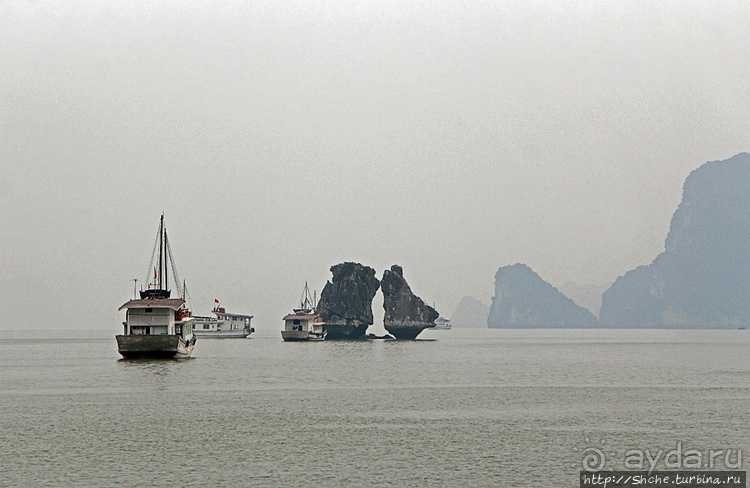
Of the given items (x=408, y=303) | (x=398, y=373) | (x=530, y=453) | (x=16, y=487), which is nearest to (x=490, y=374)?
(x=398, y=373)

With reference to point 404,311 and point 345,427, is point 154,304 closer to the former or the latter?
point 345,427

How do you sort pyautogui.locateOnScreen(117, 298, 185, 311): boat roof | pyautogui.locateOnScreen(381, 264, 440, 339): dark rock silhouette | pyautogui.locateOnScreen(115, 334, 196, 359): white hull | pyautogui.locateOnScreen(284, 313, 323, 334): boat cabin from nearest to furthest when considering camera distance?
1. pyautogui.locateOnScreen(117, 298, 185, 311): boat roof
2. pyautogui.locateOnScreen(115, 334, 196, 359): white hull
3. pyautogui.locateOnScreen(284, 313, 323, 334): boat cabin
4. pyautogui.locateOnScreen(381, 264, 440, 339): dark rock silhouette

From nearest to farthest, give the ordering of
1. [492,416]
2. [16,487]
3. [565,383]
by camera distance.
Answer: [16,487], [492,416], [565,383]

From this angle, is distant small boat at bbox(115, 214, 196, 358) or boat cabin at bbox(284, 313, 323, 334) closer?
distant small boat at bbox(115, 214, 196, 358)

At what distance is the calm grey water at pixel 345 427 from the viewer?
101ft

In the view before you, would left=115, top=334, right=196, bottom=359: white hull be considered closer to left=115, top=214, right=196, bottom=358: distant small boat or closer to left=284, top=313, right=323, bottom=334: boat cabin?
left=115, top=214, right=196, bottom=358: distant small boat

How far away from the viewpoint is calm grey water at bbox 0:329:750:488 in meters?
30.7

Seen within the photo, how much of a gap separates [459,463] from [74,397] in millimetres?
34949

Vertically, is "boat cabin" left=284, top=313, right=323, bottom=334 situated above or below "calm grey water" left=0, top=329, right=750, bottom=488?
above

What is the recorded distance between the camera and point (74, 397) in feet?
184

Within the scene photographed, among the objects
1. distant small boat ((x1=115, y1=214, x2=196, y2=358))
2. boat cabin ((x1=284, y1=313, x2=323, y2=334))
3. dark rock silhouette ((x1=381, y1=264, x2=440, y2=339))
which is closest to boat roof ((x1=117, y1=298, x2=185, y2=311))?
distant small boat ((x1=115, y1=214, x2=196, y2=358))

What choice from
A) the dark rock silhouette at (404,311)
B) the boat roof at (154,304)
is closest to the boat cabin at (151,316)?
the boat roof at (154,304)

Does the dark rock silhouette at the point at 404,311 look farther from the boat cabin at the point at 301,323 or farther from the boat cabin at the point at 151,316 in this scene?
the boat cabin at the point at 151,316

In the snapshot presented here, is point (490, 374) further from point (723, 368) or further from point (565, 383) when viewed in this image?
point (723, 368)
